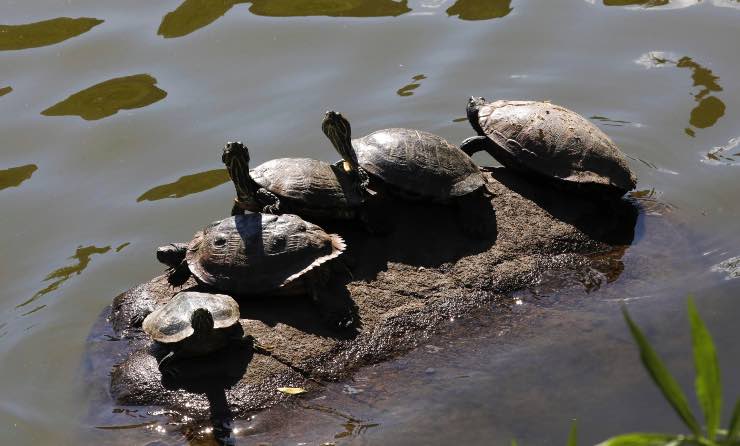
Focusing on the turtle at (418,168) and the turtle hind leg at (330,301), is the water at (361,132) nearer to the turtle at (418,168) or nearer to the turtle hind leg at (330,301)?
the turtle hind leg at (330,301)

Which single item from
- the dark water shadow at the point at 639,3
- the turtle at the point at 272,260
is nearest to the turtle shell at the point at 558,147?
the turtle at the point at 272,260

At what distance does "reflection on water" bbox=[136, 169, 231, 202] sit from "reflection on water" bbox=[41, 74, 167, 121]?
1312 mm

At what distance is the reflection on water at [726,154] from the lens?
7391mm

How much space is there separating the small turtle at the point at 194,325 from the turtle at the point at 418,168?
136 cm

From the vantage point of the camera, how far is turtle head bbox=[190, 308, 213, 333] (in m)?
4.60

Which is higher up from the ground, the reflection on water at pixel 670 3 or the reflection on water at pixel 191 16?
the reflection on water at pixel 191 16

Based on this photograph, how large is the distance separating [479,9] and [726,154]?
3.47m

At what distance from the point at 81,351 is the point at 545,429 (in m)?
3.03

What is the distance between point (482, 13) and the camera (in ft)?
32.1

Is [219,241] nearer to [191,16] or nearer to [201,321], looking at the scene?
[201,321]

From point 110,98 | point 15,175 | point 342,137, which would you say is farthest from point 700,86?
→ point 15,175

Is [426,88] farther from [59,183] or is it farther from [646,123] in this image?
[59,183]

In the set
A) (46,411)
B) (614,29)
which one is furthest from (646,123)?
(46,411)

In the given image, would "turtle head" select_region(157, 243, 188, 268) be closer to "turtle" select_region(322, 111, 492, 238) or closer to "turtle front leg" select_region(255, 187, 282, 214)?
"turtle front leg" select_region(255, 187, 282, 214)
